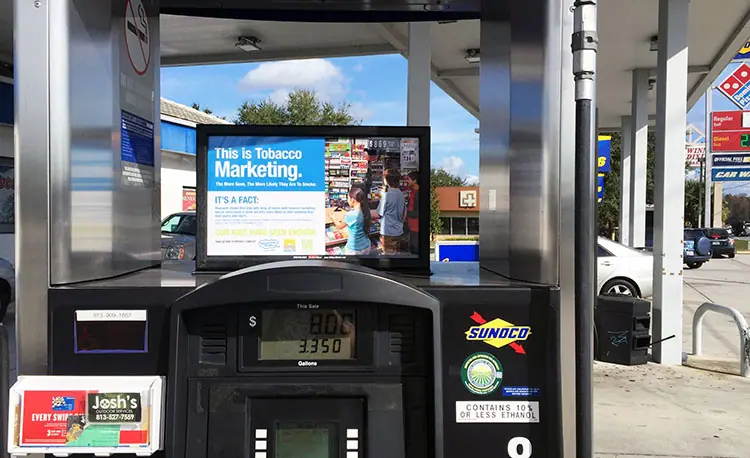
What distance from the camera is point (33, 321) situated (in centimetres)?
177

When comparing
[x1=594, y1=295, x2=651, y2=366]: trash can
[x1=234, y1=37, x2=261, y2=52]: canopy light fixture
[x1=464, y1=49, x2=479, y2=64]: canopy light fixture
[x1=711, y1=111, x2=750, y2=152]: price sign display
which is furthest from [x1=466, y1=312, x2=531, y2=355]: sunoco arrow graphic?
[x1=711, y1=111, x2=750, y2=152]: price sign display

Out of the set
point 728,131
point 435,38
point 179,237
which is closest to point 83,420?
point 435,38

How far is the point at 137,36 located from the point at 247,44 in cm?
680

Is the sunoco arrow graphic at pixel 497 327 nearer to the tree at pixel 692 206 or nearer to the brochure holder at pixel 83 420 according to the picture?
the brochure holder at pixel 83 420

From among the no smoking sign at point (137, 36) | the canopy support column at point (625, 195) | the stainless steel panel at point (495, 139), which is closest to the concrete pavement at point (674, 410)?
the stainless steel panel at point (495, 139)

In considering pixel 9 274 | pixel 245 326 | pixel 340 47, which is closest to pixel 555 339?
pixel 245 326

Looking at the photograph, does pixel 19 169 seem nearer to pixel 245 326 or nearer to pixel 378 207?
pixel 245 326

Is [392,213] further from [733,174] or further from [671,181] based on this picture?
[733,174]

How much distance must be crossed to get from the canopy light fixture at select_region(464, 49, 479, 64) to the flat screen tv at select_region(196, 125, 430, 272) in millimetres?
8798

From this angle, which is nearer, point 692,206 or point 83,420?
point 83,420

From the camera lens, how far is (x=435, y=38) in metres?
9.76

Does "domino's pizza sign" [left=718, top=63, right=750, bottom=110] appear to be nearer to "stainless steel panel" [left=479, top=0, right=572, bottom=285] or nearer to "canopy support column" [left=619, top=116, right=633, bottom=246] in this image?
"canopy support column" [left=619, top=116, right=633, bottom=246]

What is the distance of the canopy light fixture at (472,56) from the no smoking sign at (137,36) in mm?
8663

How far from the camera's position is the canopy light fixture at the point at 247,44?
28.3 feet
